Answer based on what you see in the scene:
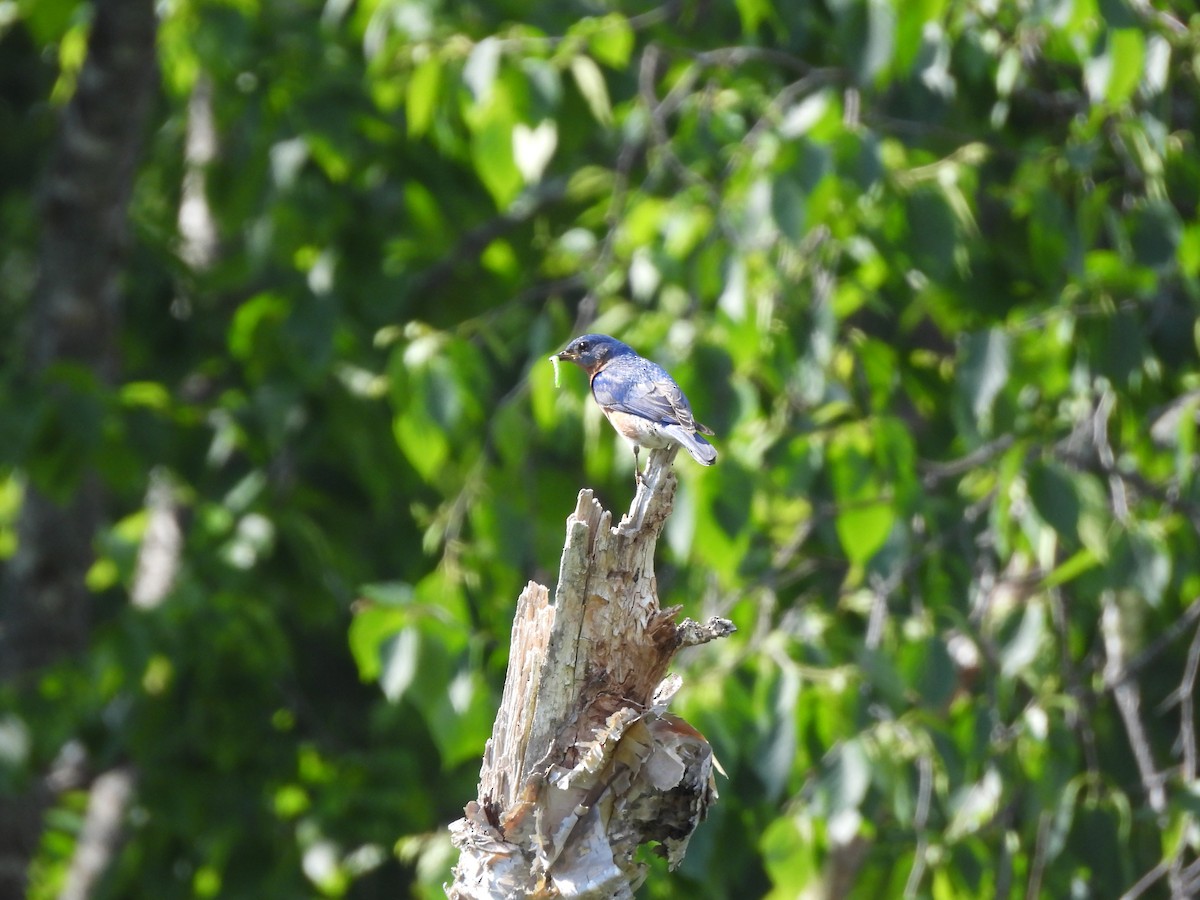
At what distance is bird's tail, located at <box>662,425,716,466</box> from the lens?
3059 millimetres

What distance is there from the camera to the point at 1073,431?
4.43 meters

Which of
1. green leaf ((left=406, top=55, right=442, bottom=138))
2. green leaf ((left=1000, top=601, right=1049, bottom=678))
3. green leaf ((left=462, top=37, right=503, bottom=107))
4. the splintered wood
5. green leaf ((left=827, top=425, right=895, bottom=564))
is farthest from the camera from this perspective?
green leaf ((left=406, top=55, right=442, bottom=138))

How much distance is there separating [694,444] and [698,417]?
31.7 inches

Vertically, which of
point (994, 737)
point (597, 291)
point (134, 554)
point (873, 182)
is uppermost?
point (873, 182)

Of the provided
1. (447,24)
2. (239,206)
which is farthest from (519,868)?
(239,206)

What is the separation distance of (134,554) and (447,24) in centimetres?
220

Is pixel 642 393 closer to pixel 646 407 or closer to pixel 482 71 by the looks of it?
pixel 646 407

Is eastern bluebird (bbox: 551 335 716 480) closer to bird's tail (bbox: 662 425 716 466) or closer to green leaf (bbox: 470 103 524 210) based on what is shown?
bird's tail (bbox: 662 425 716 466)

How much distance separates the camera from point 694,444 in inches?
122

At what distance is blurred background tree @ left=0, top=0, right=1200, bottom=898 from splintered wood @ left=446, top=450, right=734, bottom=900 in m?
1.22

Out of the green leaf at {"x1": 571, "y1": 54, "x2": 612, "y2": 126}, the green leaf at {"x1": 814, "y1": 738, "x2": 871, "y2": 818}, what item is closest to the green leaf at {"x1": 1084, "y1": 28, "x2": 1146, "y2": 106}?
the green leaf at {"x1": 571, "y1": 54, "x2": 612, "y2": 126}

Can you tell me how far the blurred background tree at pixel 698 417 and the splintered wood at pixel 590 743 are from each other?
1219 mm

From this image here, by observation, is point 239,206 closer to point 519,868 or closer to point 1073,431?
point 1073,431

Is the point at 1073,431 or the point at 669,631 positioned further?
the point at 1073,431
